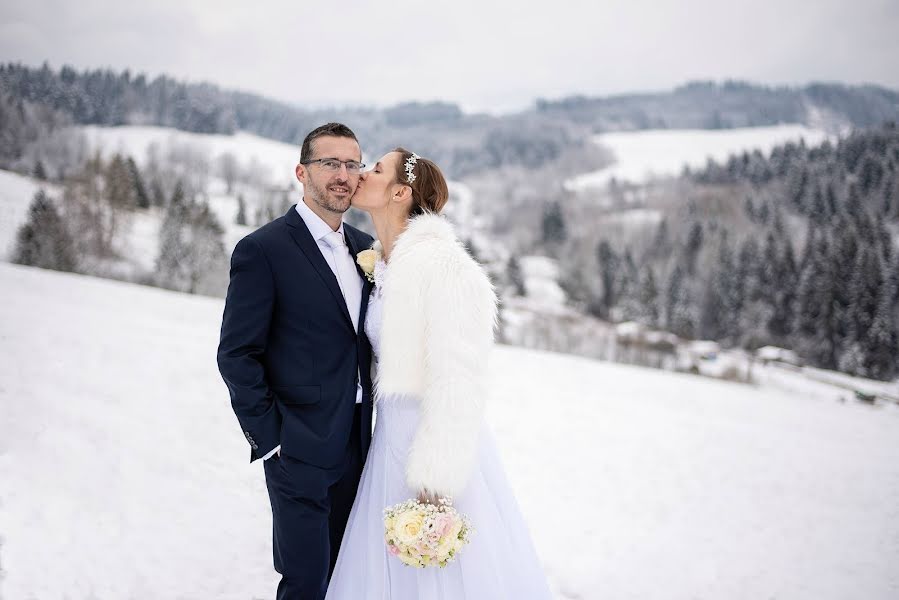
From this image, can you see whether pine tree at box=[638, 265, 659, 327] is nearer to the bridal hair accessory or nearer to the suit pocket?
the bridal hair accessory

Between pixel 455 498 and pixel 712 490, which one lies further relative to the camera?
pixel 712 490

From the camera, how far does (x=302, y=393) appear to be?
2.45 m

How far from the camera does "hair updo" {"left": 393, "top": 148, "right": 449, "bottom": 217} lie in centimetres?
259

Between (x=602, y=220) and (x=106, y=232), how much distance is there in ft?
238

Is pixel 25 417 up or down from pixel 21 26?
down

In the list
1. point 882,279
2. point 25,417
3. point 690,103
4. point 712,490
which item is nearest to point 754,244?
point 882,279

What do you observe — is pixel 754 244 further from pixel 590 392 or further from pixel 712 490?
pixel 712 490

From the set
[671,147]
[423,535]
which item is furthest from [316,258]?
[671,147]

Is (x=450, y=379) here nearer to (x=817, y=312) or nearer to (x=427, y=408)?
(x=427, y=408)

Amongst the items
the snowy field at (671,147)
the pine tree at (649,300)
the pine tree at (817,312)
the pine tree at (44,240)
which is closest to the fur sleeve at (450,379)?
the pine tree at (44,240)

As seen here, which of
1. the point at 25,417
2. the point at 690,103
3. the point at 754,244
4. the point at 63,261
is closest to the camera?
the point at 25,417

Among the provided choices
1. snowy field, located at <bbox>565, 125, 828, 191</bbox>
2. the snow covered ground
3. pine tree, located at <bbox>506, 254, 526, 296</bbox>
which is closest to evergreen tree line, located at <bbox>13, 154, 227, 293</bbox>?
the snow covered ground

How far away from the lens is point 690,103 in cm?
18862

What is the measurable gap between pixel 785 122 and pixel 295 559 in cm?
19631
